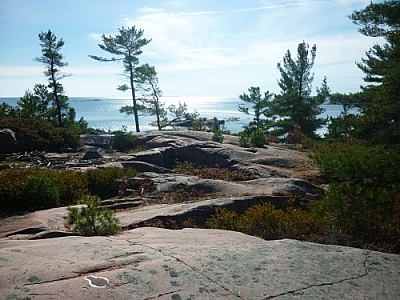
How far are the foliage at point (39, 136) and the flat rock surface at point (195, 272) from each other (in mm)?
18932

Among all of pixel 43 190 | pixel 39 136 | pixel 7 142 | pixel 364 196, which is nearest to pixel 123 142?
pixel 39 136

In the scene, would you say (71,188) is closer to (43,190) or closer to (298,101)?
(43,190)

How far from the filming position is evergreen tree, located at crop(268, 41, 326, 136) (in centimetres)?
3069

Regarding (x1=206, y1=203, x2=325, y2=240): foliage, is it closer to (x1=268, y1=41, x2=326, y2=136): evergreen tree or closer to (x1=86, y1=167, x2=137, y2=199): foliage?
(x1=86, y1=167, x2=137, y2=199): foliage

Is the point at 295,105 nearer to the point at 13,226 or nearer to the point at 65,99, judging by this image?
the point at 65,99

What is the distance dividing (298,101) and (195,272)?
98.2 ft

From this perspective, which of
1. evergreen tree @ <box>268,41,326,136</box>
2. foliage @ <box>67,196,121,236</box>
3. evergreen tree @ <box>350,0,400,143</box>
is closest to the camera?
foliage @ <box>67,196,121,236</box>

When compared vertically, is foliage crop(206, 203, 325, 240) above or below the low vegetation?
below

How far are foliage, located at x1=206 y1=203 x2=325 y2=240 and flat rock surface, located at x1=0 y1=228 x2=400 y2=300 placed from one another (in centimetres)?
262

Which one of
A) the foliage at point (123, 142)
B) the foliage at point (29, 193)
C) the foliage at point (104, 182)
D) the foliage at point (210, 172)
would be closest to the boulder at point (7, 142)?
the foliage at point (123, 142)

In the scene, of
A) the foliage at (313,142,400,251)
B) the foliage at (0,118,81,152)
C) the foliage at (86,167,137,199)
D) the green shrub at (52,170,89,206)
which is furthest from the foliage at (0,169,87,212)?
the foliage at (0,118,81,152)

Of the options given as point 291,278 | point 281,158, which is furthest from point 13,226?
point 281,158

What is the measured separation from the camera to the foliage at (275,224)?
6.93 meters

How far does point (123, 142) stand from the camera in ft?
76.8
